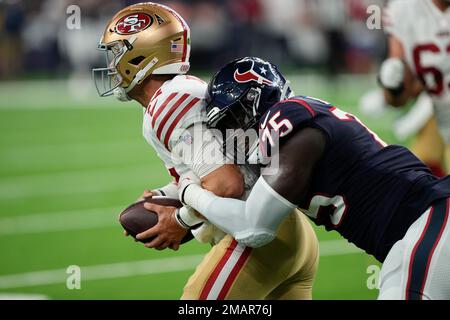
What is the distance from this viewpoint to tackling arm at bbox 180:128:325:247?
3.03m

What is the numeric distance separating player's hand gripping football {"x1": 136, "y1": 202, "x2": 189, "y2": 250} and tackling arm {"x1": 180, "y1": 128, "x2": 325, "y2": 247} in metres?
0.27

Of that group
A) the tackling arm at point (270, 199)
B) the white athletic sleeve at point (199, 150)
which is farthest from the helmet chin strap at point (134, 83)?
the tackling arm at point (270, 199)

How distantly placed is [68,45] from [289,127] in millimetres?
13868

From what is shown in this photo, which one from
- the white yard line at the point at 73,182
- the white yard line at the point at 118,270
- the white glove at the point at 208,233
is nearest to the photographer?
the white glove at the point at 208,233

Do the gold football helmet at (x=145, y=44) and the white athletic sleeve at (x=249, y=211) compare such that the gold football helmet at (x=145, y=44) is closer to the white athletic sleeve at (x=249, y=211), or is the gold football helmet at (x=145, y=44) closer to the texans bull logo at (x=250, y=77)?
the texans bull logo at (x=250, y=77)

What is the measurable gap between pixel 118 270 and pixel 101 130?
602 centimetres

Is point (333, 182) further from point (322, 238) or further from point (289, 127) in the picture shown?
point (322, 238)

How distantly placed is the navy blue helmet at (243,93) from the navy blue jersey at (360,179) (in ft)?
0.72

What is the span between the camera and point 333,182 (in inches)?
122

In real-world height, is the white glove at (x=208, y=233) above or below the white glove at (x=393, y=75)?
below

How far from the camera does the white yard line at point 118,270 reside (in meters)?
5.52

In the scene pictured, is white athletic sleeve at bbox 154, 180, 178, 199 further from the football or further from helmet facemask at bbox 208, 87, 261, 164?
helmet facemask at bbox 208, 87, 261, 164

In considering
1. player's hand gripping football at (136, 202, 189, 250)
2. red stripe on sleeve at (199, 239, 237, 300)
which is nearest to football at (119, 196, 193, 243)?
player's hand gripping football at (136, 202, 189, 250)
